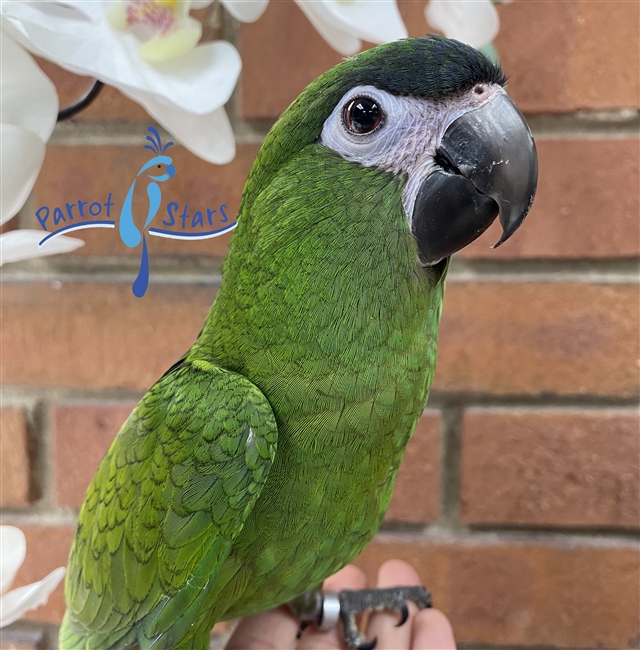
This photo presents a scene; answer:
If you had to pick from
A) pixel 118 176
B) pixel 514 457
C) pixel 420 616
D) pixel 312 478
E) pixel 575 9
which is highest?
pixel 575 9

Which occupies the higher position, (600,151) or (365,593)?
(600,151)

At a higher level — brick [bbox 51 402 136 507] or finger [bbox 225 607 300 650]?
brick [bbox 51 402 136 507]

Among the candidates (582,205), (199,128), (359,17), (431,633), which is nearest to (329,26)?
(359,17)

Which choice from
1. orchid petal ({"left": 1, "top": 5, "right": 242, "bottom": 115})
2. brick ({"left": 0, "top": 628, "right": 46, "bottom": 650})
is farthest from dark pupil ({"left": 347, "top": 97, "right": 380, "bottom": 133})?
brick ({"left": 0, "top": 628, "right": 46, "bottom": 650})

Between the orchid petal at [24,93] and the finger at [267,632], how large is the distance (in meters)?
0.56

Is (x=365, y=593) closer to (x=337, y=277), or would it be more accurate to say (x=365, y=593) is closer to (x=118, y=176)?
(x=337, y=277)

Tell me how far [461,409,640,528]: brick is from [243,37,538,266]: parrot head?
349mm

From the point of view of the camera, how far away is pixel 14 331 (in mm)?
647

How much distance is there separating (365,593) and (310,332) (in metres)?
0.40

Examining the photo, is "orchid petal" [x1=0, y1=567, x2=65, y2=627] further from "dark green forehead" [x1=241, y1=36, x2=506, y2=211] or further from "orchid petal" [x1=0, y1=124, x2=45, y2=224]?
"dark green forehead" [x1=241, y1=36, x2=506, y2=211]

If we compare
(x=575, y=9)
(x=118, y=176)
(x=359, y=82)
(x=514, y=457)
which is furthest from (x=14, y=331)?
(x=575, y=9)

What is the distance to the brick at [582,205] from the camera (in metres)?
0.58

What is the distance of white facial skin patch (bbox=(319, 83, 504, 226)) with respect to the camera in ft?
1.17

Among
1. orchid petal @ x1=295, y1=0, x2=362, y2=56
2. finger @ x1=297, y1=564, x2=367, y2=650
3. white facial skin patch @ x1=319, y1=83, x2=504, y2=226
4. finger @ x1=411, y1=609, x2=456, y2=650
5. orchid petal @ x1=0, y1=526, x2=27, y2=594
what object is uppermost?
orchid petal @ x1=295, y1=0, x2=362, y2=56
